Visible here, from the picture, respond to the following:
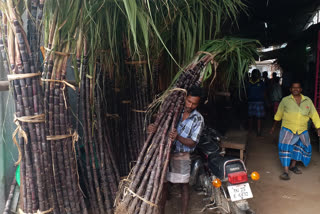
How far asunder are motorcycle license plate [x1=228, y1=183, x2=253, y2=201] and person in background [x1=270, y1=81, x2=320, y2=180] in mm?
1685

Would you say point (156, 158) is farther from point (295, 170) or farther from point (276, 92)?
point (276, 92)

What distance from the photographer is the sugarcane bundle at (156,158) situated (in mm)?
2170

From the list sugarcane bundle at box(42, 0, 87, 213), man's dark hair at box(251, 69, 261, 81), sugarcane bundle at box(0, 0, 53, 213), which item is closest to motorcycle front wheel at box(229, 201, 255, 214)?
sugarcane bundle at box(42, 0, 87, 213)

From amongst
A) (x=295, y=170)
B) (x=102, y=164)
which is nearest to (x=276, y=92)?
(x=295, y=170)

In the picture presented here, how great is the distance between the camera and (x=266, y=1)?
20.7 feet

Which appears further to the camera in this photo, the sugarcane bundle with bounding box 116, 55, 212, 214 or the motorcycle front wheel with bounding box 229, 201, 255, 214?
the motorcycle front wheel with bounding box 229, 201, 255, 214

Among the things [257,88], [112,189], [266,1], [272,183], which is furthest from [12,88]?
[266,1]

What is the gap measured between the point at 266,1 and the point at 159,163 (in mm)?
5775

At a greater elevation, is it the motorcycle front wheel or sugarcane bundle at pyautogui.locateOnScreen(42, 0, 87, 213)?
sugarcane bundle at pyautogui.locateOnScreen(42, 0, 87, 213)

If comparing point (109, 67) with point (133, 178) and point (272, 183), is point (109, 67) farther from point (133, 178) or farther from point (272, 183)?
point (272, 183)

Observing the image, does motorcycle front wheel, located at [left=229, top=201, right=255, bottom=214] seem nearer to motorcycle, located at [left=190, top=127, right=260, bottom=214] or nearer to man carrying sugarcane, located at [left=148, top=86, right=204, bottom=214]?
motorcycle, located at [left=190, top=127, right=260, bottom=214]

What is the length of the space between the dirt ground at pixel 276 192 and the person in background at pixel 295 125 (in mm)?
207

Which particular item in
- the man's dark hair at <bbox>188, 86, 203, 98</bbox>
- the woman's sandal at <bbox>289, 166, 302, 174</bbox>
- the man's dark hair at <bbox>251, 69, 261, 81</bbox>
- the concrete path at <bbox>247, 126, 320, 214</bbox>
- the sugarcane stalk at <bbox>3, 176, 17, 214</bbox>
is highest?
the man's dark hair at <bbox>251, 69, 261, 81</bbox>

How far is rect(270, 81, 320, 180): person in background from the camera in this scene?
3898mm
